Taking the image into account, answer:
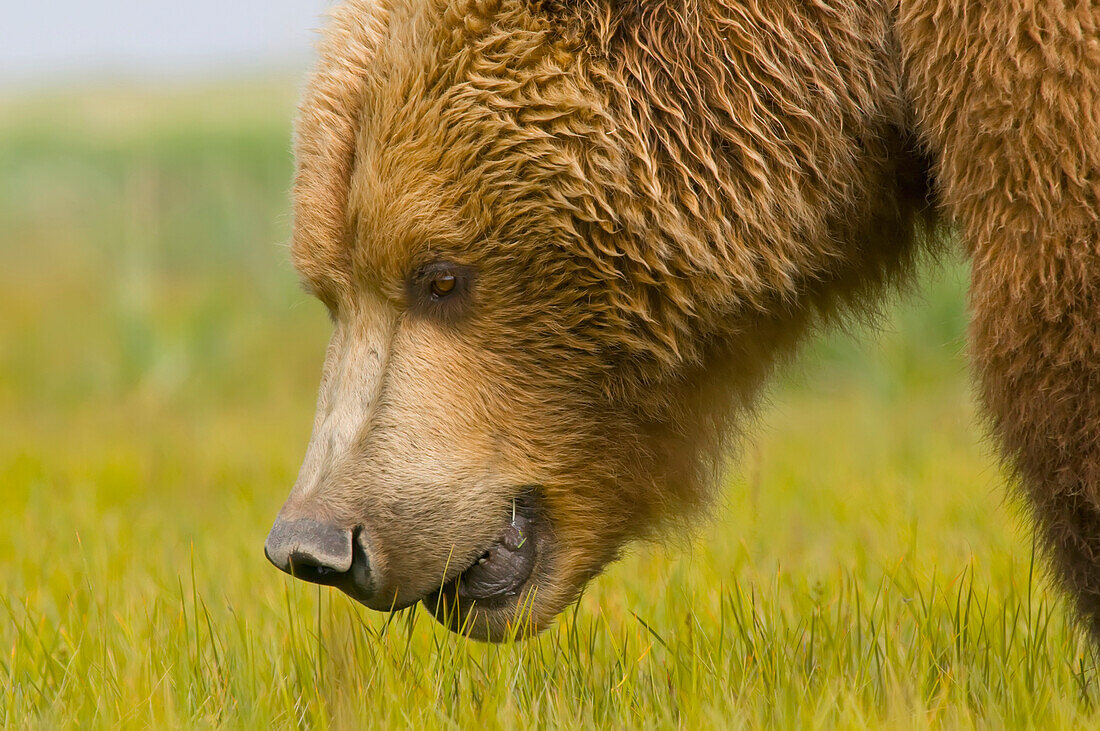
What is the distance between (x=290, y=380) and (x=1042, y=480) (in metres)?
9.08

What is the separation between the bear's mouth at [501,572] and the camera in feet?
9.26

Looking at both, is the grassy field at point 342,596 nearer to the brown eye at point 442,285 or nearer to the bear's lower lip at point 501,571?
the bear's lower lip at point 501,571

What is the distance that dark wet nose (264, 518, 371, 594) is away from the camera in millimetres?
2594

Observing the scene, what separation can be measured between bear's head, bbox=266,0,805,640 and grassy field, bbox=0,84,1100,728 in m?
0.20

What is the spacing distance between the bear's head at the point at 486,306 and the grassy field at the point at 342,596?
0.67ft

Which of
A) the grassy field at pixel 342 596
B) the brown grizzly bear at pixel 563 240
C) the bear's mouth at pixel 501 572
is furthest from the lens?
the bear's mouth at pixel 501 572

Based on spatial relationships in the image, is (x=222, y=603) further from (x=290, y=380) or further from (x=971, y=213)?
(x=290, y=380)

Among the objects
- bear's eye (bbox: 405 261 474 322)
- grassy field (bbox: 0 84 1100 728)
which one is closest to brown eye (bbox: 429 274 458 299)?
bear's eye (bbox: 405 261 474 322)

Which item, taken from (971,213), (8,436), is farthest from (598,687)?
(8,436)

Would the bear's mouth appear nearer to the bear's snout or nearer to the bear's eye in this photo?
the bear's snout

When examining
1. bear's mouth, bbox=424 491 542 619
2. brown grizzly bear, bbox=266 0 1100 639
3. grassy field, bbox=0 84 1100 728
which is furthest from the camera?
bear's mouth, bbox=424 491 542 619

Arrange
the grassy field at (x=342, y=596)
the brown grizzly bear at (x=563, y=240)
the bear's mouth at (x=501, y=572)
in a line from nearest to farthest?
the brown grizzly bear at (x=563, y=240) < the grassy field at (x=342, y=596) < the bear's mouth at (x=501, y=572)

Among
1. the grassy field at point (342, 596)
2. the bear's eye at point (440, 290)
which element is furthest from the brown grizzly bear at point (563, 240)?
the grassy field at point (342, 596)

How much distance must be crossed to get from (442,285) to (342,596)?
99cm
